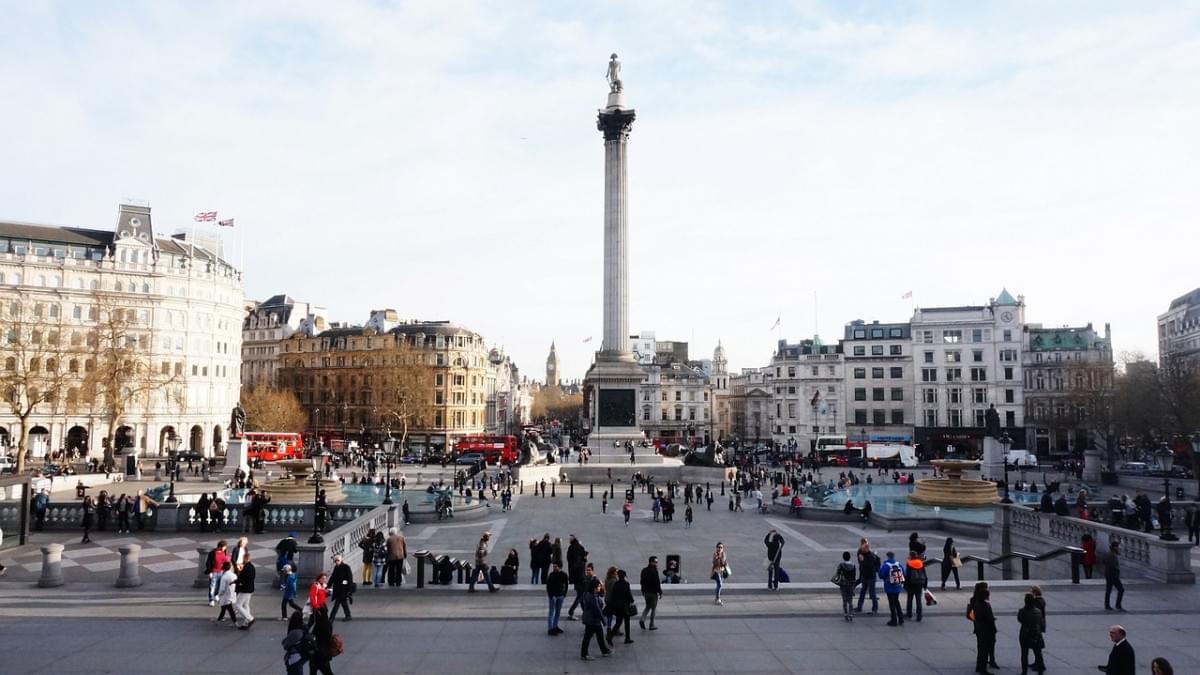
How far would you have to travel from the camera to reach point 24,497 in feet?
81.1

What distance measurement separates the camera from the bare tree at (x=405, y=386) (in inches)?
3612

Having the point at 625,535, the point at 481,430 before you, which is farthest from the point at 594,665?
the point at 481,430

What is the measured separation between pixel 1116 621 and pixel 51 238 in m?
88.3

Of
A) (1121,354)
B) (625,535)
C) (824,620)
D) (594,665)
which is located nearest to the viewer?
(594,665)

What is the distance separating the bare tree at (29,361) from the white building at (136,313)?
0.32m

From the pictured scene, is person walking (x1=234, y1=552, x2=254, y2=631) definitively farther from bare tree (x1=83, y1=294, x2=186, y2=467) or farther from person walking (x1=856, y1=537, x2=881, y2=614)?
bare tree (x1=83, y1=294, x2=186, y2=467)

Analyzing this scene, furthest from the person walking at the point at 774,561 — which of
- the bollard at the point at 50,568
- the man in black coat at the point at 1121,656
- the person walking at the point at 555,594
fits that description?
the bollard at the point at 50,568

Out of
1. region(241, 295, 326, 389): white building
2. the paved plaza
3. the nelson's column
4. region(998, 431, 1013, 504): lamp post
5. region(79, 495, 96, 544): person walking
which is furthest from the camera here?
region(241, 295, 326, 389): white building

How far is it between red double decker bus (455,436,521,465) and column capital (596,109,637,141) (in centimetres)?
2943

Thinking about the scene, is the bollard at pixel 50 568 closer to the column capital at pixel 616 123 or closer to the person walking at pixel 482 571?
the person walking at pixel 482 571

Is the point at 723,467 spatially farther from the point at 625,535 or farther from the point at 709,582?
the point at 709,582

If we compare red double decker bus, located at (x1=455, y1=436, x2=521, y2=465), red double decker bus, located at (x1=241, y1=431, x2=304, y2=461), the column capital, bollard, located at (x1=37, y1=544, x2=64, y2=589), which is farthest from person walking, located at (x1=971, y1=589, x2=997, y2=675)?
red double decker bus, located at (x1=241, y1=431, x2=304, y2=461)

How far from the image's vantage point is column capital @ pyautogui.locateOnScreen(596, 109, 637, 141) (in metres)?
68.4

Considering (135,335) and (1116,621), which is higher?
(135,335)
